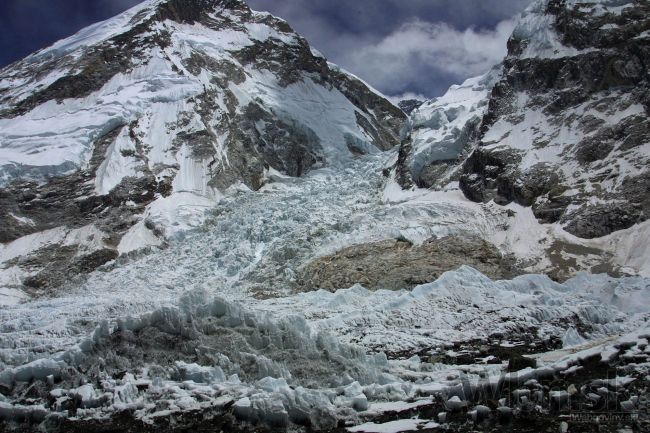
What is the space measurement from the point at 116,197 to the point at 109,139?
25.7 feet

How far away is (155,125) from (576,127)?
4073 cm

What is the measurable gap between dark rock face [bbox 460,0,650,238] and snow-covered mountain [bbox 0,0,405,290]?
24.8 metres

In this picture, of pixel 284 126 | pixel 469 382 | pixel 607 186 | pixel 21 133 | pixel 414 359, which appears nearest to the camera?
pixel 469 382

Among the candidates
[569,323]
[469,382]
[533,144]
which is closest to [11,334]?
[469,382]

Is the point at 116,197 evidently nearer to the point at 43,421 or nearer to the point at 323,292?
the point at 323,292

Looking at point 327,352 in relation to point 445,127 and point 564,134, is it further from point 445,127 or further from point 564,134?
point 445,127

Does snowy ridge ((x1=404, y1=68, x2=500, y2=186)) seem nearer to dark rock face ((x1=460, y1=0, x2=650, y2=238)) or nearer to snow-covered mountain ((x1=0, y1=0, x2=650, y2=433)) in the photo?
snow-covered mountain ((x1=0, y1=0, x2=650, y2=433))

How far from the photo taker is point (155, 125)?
206ft

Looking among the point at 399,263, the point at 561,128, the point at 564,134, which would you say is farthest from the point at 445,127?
the point at 399,263

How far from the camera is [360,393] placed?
12.6 meters

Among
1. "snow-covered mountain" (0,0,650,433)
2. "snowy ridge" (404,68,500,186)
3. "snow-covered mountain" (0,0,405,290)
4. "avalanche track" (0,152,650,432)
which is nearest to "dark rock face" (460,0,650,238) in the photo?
"snow-covered mountain" (0,0,650,433)

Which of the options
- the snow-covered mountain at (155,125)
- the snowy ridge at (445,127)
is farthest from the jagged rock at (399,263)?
the snow-covered mountain at (155,125)

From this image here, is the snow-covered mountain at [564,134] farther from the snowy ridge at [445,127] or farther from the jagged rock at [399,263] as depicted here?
the jagged rock at [399,263]

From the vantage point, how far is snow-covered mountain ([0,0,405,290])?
51125 millimetres
